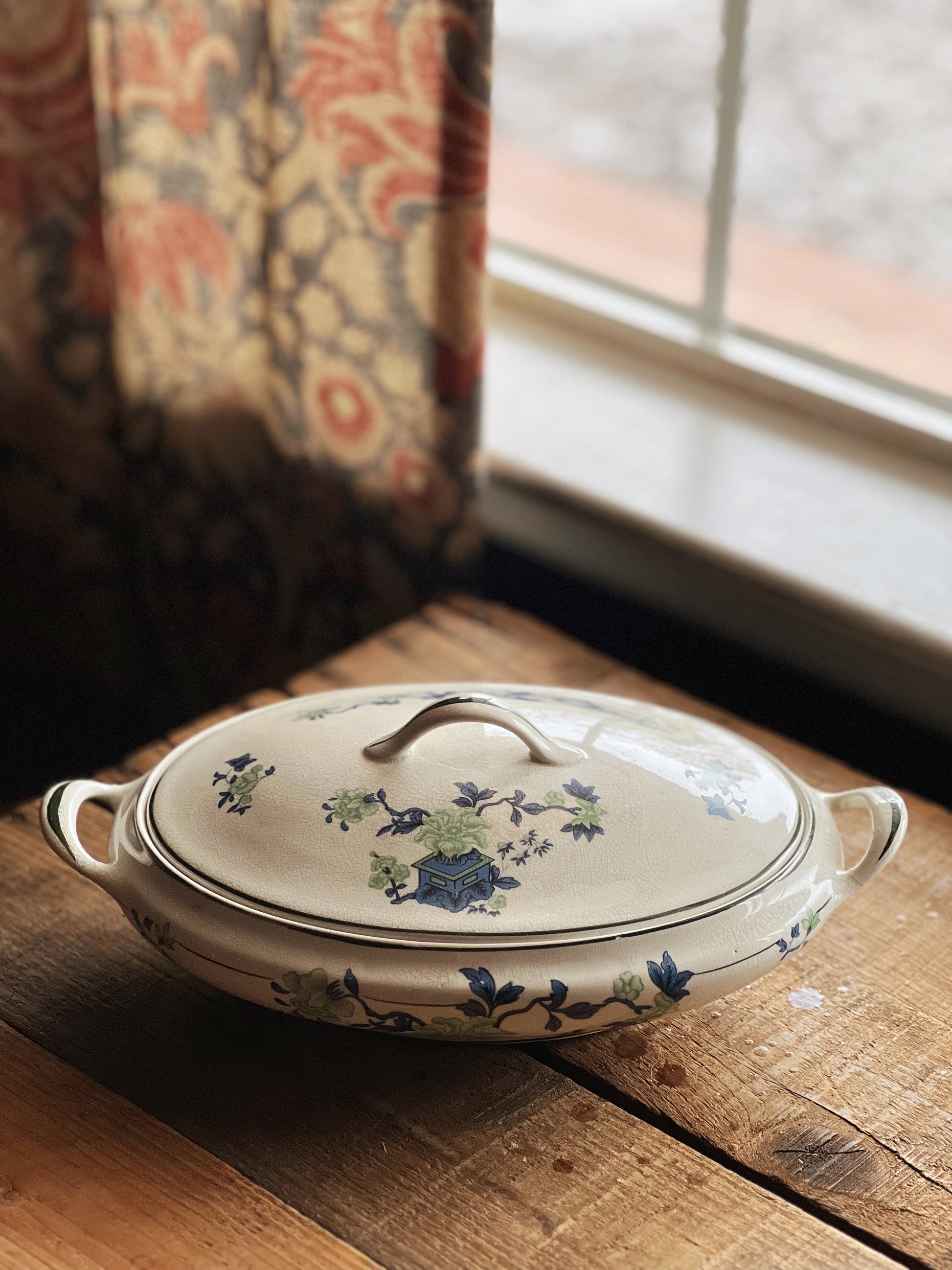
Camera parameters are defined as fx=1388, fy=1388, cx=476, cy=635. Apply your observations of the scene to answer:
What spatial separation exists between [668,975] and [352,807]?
0.50 feet

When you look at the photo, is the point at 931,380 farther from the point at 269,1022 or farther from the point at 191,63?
the point at 269,1022

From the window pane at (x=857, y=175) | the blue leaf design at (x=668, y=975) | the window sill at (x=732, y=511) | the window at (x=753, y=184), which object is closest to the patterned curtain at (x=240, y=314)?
the window sill at (x=732, y=511)

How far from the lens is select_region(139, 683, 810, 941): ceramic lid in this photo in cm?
58

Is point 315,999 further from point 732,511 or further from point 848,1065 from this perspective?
point 732,511

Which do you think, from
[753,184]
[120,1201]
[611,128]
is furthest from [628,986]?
[611,128]

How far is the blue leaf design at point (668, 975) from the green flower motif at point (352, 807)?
0.45 feet

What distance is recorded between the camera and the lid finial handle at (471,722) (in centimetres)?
61

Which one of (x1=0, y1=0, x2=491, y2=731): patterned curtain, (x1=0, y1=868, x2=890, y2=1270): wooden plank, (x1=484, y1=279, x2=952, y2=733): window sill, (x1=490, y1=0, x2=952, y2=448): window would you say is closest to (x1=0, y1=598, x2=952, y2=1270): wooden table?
(x1=0, y1=868, x2=890, y2=1270): wooden plank

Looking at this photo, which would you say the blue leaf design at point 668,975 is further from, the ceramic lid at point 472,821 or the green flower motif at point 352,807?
the green flower motif at point 352,807

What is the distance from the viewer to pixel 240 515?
50.7 inches

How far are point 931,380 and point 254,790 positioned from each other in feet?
2.88

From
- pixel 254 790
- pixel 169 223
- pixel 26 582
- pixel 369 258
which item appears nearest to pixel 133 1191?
pixel 254 790

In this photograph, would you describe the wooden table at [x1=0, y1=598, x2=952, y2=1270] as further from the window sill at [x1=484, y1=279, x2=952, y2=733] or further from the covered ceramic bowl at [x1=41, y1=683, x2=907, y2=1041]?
the window sill at [x1=484, y1=279, x2=952, y2=733]

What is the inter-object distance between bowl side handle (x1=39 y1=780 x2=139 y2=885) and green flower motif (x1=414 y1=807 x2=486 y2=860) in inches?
5.9
